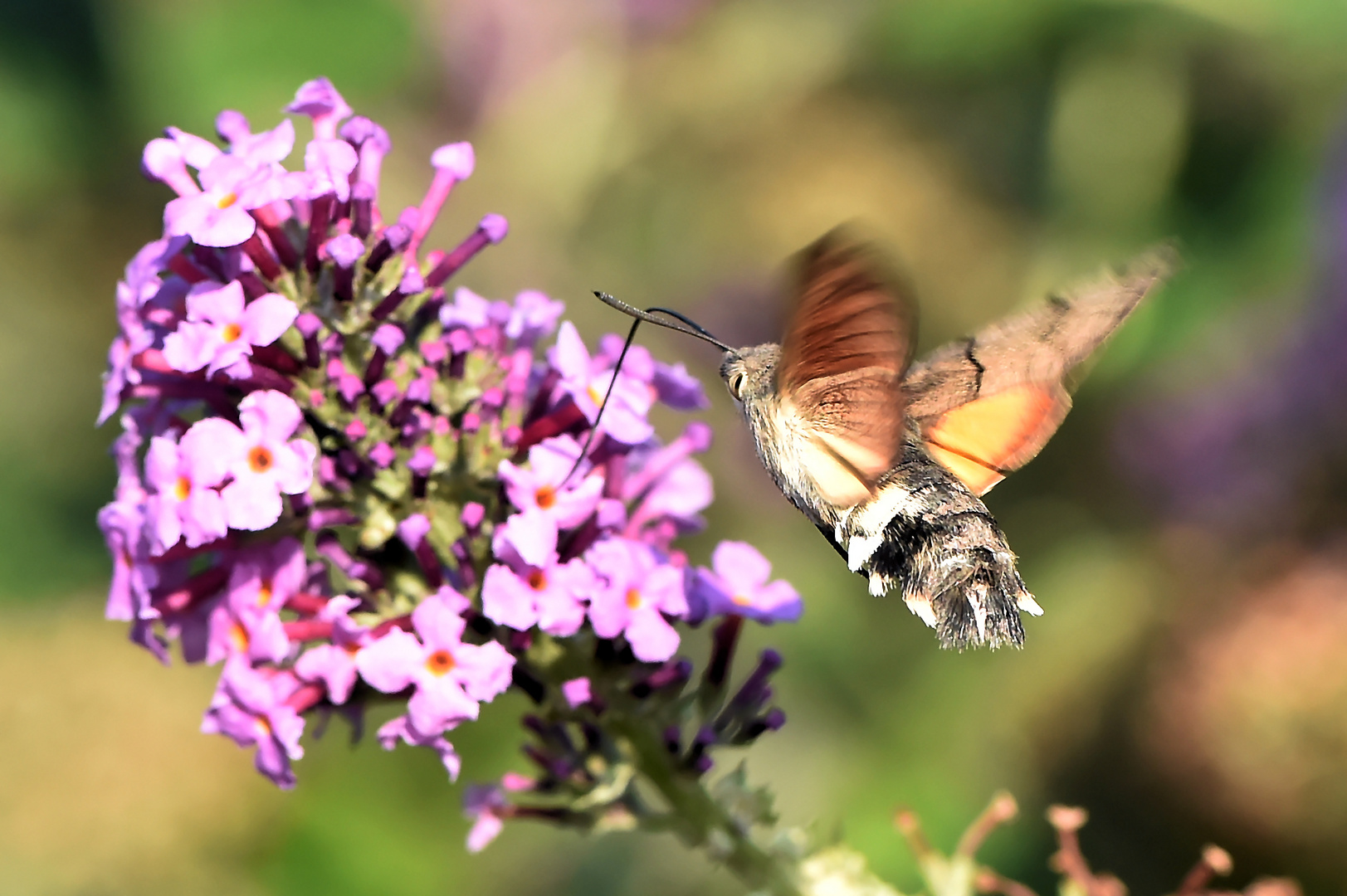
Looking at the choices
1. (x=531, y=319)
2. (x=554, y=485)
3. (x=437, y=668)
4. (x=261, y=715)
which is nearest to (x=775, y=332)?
(x=531, y=319)

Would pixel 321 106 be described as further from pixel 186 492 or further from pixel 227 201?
pixel 186 492

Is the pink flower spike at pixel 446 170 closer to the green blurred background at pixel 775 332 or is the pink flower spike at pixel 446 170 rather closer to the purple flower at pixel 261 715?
the purple flower at pixel 261 715

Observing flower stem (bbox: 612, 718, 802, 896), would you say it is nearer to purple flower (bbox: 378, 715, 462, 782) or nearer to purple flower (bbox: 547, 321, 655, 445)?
purple flower (bbox: 378, 715, 462, 782)

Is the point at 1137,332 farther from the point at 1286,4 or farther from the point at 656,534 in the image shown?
the point at 656,534

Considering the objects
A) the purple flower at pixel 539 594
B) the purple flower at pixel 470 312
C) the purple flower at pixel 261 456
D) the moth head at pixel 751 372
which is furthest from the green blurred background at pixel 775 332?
the purple flower at pixel 261 456

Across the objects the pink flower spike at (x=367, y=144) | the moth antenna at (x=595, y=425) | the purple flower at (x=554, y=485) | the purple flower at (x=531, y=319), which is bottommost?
the purple flower at (x=554, y=485)

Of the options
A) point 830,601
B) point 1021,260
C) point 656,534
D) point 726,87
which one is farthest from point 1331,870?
point 726,87

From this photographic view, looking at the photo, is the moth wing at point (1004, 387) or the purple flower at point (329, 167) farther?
the moth wing at point (1004, 387)
